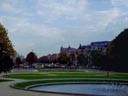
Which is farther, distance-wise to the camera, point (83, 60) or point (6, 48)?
point (83, 60)

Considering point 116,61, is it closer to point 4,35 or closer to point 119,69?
point 119,69

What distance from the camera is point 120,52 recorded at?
384 ft

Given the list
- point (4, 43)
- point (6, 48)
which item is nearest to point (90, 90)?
point (4, 43)

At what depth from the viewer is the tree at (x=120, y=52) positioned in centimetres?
11638

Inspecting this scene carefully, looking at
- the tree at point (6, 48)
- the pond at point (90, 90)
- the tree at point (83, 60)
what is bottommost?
the pond at point (90, 90)

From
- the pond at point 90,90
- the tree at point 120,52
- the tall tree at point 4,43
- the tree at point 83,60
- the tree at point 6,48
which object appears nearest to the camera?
the pond at point 90,90

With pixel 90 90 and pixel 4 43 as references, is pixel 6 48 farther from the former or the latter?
pixel 90 90

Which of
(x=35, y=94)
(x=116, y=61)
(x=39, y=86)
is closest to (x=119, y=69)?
(x=116, y=61)

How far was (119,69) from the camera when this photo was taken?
11925cm

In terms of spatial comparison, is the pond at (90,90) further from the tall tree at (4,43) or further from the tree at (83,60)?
the tree at (83,60)

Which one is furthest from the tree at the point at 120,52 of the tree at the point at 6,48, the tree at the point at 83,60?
the tree at the point at 83,60

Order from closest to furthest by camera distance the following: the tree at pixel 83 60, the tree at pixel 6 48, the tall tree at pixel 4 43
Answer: the tree at pixel 6 48 → the tall tree at pixel 4 43 → the tree at pixel 83 60

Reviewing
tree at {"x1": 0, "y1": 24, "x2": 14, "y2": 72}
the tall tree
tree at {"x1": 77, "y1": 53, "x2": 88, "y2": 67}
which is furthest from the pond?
tree at {"x1": 77, "y1": 53, "x2": 88, "y2": 67}

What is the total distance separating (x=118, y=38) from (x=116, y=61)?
7184mm
